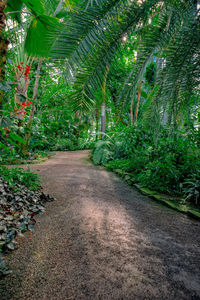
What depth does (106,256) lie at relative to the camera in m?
1.40

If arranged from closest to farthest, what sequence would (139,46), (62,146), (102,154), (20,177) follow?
(139,46) < (20,177) < (102,154) < (62,146)

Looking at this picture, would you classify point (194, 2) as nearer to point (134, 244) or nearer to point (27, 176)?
point (134, 244)

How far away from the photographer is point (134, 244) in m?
1.59

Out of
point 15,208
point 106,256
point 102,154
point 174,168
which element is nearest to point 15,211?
point 15,208

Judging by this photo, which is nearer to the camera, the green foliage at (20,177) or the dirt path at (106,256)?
the dirt path at (106,256)

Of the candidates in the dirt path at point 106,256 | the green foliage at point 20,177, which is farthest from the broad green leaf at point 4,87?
the green foliage at point 20,177

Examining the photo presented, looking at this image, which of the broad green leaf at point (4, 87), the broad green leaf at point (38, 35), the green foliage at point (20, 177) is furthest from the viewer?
the green foliage at point (20, 177)

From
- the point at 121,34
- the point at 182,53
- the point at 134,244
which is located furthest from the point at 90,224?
the point at 182,53

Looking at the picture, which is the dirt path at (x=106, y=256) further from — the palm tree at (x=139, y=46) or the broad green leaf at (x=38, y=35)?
the broad green leaf at (x=38, y=35)

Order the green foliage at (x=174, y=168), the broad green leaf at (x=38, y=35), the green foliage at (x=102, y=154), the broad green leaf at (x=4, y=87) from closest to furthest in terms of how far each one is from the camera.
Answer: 1. the broad green leaf at (x=4, y=87)
2. the broad green leaf at (x=38, y=35)
3. the green foliage at (x=174, y=168)
4. the green foliage at (x=102, y=154)

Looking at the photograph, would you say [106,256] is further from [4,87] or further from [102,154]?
[102,154]

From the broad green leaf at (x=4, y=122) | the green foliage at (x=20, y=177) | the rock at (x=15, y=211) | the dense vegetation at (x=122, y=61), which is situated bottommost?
the rock at (x=15, y=211)

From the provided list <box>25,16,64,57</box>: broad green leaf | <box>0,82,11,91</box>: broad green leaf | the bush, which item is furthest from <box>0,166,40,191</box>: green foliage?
the bush

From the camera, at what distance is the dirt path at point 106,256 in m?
1.08
